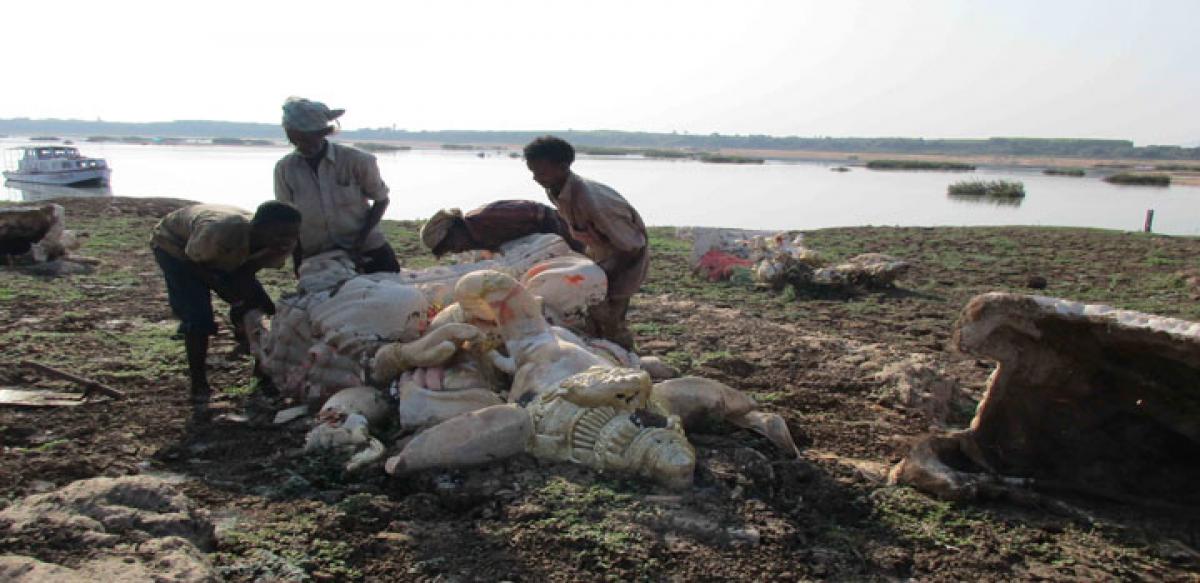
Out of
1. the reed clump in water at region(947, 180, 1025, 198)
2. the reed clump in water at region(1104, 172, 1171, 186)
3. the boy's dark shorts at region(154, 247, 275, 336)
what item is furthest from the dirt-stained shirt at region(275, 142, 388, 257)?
the reed clump in water at region(1104, 172, 1171, 186)

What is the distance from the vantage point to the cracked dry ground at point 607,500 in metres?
3.01

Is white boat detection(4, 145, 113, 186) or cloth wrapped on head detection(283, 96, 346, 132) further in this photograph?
white boat detection(4, 145, 113, 186)

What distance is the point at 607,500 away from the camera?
3.37m

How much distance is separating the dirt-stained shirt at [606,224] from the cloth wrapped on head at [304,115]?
4.87 ft

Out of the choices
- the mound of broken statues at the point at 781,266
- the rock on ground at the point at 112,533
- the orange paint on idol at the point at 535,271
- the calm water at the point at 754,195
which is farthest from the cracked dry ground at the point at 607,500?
the calm water at the point at 754,195

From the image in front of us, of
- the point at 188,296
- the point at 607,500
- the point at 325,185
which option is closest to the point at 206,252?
the point at 188,296

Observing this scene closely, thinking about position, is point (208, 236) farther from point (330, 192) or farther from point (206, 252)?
point (330, 192)

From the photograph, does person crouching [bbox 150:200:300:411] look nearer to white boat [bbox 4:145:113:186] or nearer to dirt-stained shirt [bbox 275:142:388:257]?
dirt-stained shirt [bbox 275:142:388:257]

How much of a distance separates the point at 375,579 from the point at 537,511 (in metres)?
0.68

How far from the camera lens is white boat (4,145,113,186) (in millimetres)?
25453

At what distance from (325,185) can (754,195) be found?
26.7 m

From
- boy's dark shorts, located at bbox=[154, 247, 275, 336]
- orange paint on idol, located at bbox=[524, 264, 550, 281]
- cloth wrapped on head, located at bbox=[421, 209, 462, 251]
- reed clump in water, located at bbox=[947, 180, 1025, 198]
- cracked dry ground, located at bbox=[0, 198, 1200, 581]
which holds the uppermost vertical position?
reed clump in water, located at bbox=[947, 180, 1025, 198]

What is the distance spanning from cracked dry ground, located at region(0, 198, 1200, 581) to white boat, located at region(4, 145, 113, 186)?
22.3m

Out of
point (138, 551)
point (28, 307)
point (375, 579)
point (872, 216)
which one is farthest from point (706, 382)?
point (872, 216)
